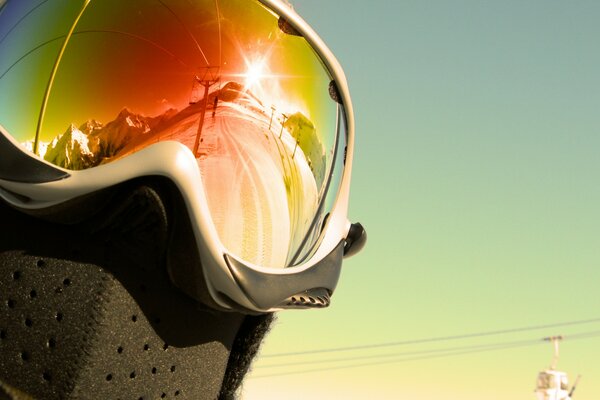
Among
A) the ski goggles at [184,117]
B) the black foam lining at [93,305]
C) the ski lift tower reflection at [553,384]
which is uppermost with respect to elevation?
the ski lift tower reflection at [553,384]

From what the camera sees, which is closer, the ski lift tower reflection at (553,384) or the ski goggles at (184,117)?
the ski goggles at (184,117)

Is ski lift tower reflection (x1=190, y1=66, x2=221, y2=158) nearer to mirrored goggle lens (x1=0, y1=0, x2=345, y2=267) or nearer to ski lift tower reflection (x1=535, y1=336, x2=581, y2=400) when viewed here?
mirrored goggle lens (x1=0, y1=0, x2=345, y2=267)

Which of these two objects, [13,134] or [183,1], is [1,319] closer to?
[13,134]

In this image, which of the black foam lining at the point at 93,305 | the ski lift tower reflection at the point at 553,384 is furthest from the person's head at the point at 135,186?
the ski lift tower reflection at the point at 553,384

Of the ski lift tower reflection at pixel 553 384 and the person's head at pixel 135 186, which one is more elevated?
the ski lift tower reflection at pixel 553 384

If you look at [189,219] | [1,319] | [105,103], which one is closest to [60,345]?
[1,319]

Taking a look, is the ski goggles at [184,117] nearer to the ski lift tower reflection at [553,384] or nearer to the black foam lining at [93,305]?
the black foam lining at [93,305]

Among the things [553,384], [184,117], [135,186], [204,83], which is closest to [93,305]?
[135,186]

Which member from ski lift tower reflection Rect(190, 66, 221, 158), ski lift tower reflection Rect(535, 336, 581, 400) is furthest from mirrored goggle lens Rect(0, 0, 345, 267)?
ski lift tower reflection Rect(535, 336, 581, 400)
